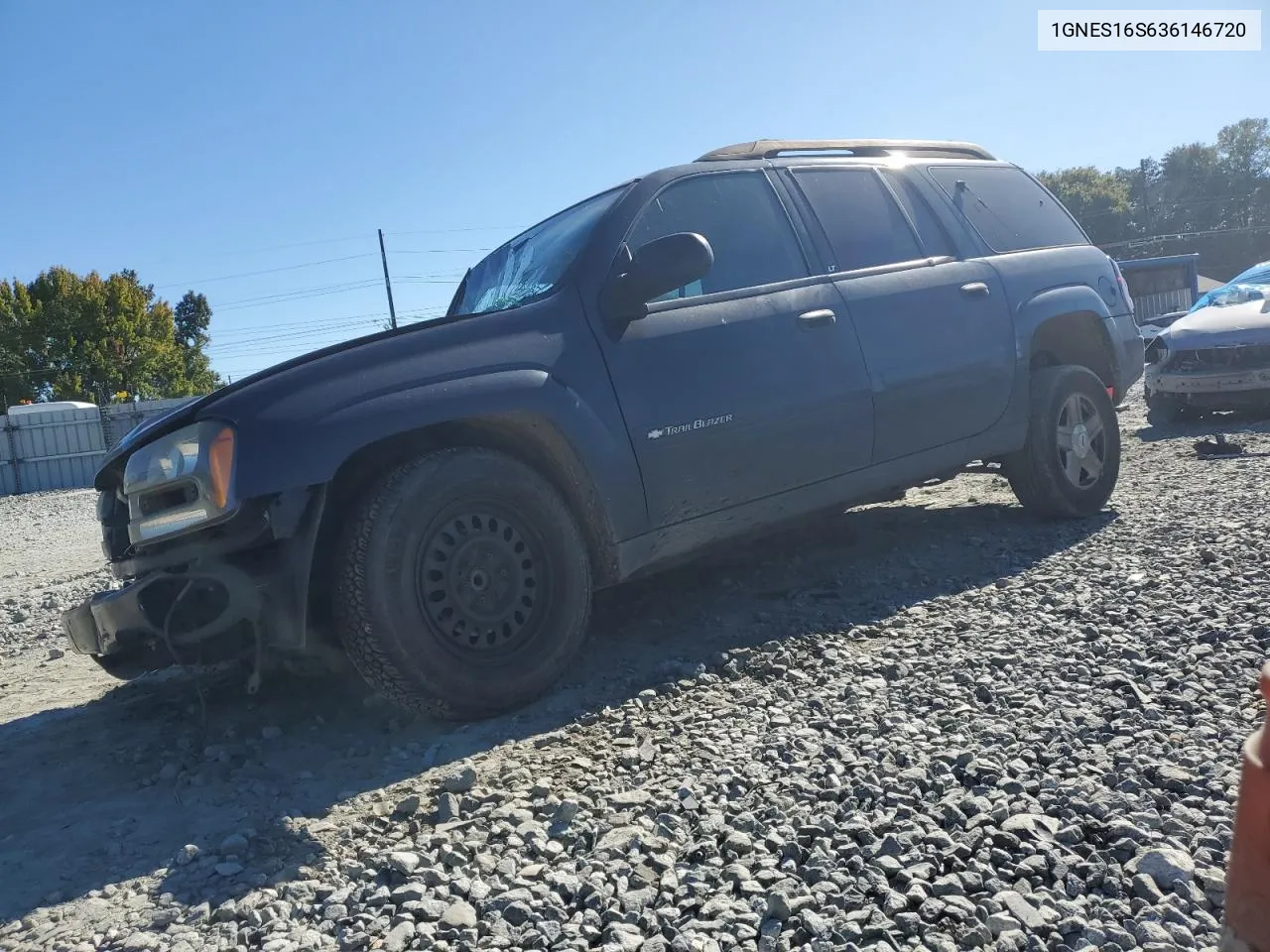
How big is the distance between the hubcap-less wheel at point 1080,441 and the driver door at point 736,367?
1694mm

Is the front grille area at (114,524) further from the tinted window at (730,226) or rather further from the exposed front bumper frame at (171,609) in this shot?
the tinted window at (730,226)

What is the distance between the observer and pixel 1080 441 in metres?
5.28

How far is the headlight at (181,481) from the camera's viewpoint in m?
2.86

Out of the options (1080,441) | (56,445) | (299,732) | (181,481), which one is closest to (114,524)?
(181,481)

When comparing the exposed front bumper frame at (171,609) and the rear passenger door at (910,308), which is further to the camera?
the rear passenger door at (910,308)

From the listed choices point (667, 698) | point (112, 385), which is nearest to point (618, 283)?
point (667, 698)

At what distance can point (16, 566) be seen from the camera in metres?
9.30

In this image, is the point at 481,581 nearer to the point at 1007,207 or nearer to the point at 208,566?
the point at 208,566

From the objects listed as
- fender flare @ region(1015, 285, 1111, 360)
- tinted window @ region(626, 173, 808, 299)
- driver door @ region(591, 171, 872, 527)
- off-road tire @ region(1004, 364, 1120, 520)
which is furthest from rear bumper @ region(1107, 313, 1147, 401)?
tinted window @ region(626, 173, 808, 299)

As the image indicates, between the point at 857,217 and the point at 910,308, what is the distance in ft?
1.79

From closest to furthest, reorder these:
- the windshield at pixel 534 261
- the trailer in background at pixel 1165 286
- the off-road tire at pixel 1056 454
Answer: the windshield at pixel 534 261 < the off-road tire at pixel 1056 454 < the trailer in background at pixel 1165 286

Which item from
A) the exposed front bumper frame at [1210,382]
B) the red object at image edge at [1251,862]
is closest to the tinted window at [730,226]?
the red object at image edge at [1251,862]

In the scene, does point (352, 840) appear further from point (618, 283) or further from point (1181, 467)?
point (1181, 467)

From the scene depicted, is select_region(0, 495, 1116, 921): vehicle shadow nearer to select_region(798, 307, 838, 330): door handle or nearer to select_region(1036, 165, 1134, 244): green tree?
select_region(798, 307, 838, 330): door handle
